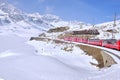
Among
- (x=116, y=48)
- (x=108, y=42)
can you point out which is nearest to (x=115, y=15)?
(x=108, y=42)

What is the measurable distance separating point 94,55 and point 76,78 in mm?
16134

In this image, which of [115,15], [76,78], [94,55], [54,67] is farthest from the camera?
[115,15]

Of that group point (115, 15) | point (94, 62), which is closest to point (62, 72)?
point (94, 62)

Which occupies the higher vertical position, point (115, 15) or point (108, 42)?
point (115, 15)

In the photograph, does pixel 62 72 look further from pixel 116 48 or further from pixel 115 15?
pixel 115 15

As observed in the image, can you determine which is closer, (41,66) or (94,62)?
(41,66)

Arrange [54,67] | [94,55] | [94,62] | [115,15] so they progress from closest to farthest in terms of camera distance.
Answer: [54,67] → [94,62] → [94,55] → [115,15]

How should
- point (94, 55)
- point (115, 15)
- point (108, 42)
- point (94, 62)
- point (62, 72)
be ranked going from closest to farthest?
point (62, 72), point (94, 62), point (94, 55), point (108, 42), point (115, 15)

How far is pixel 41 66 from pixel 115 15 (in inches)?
2156

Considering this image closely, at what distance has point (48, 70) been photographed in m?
21.2

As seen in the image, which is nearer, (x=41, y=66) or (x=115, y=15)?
(x=41, y=66)

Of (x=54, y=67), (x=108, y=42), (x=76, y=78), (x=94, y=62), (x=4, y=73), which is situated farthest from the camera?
(x=108, y=42)

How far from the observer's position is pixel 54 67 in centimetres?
2248

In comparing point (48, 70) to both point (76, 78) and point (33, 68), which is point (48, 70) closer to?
point (33, 68)
